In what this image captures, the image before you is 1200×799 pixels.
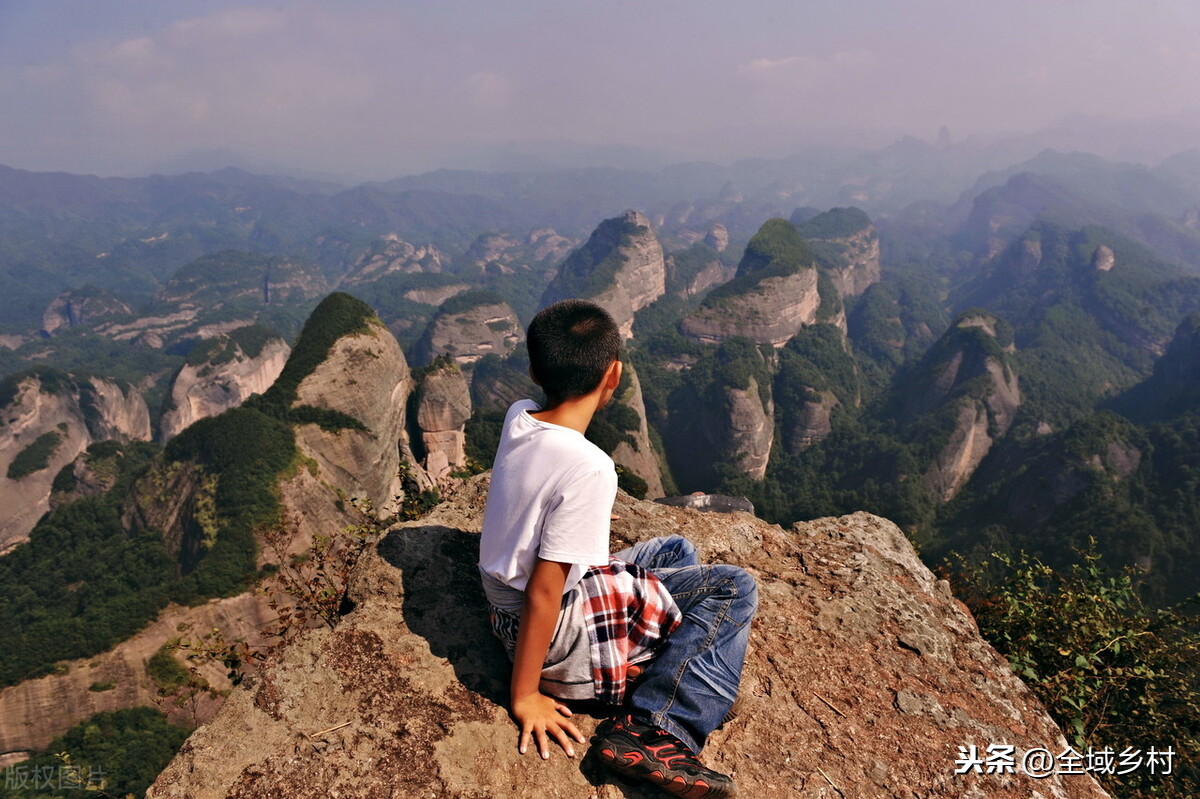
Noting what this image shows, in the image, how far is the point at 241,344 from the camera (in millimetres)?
92438

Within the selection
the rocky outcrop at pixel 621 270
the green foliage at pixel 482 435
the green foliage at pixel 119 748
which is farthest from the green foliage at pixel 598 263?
the green foliage at pixel 119 748

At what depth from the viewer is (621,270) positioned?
145125 millimetres

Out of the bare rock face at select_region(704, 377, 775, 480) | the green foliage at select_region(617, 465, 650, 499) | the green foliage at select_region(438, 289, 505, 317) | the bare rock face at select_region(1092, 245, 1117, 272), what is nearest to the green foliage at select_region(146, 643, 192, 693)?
the green foliage at select_region(617, 465, 650, 499)

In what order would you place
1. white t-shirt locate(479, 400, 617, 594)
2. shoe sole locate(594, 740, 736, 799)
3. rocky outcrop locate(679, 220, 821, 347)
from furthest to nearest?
1. rocky outcrop locate(679, 220, 821, 347)
2. shoe sole locate(594, 740, 736, 799)
3. white t-shirt locate(479, 400, 617, 594)

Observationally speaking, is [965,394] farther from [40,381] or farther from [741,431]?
[40,381]

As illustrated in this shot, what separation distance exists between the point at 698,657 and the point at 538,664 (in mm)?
974

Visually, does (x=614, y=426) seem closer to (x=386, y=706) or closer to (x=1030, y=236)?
(x=386, y=706)

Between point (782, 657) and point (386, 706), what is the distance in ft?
9.33

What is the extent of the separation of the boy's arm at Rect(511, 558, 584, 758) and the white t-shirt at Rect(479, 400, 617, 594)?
0.35ft

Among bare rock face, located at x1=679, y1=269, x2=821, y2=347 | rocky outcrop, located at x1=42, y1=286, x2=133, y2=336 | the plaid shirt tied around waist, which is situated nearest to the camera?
the plaid shirt tied around waist

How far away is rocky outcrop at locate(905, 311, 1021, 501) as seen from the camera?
68.1m

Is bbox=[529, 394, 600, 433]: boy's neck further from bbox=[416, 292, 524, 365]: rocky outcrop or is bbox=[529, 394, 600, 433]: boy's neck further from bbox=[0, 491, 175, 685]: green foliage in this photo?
bbox=[416, 292, 524, 365]: rocky outcrop

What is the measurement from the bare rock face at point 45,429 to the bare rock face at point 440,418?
134ft

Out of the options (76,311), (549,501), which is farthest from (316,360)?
(76,311)
